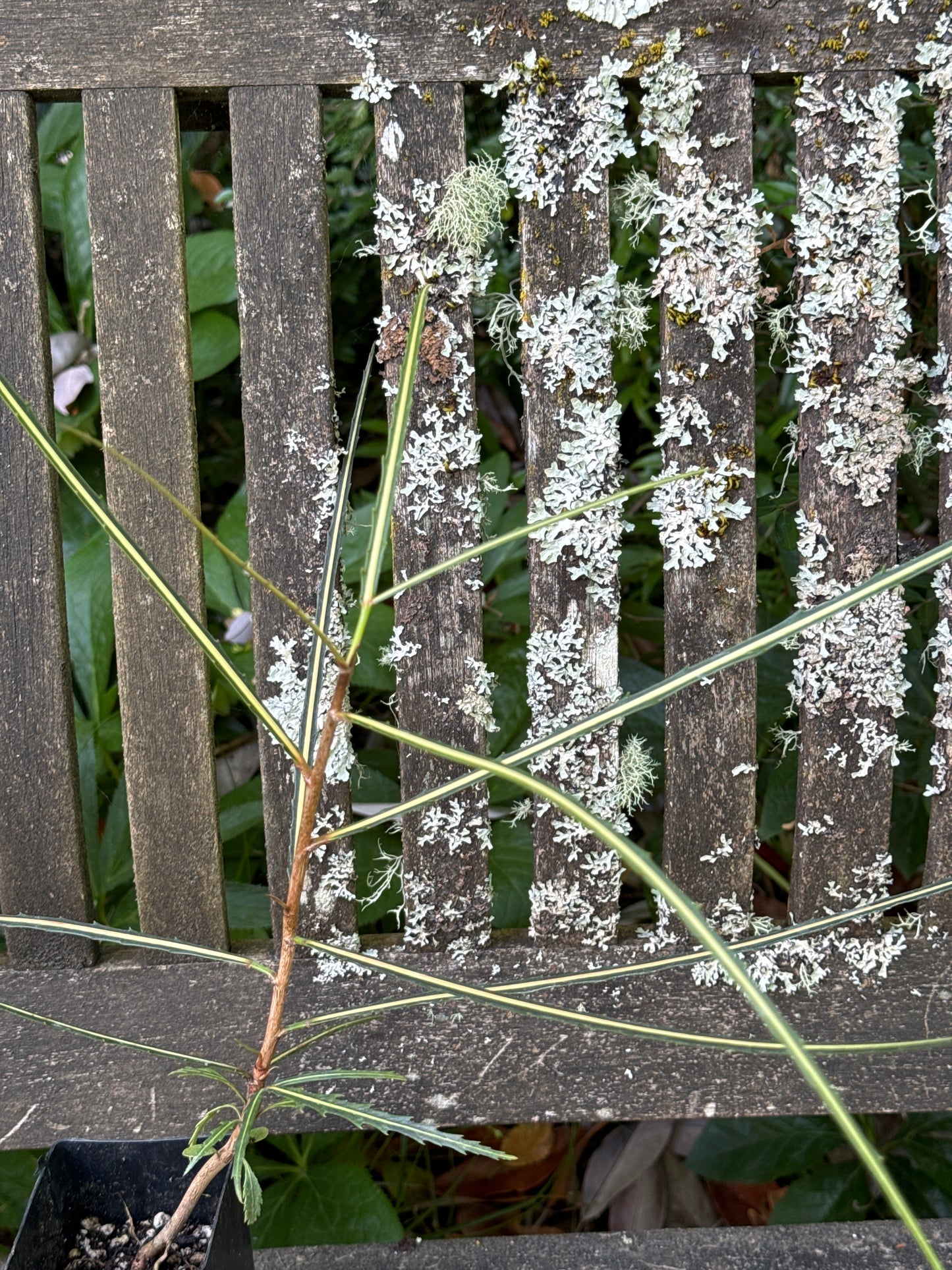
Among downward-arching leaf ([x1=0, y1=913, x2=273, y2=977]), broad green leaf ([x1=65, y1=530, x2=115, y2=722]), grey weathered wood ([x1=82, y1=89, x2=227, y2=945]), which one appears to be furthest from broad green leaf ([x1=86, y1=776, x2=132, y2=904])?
downward-arching leaf ([x1=0, y1=913, x2=273, y2=977])

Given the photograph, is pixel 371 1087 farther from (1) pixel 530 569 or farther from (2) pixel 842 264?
(2) pixel 842 264

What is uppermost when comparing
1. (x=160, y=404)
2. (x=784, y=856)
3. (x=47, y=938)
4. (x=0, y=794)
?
(x=160, y=404)

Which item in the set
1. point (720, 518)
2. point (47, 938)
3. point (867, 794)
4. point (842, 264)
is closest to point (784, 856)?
point (867, 794)

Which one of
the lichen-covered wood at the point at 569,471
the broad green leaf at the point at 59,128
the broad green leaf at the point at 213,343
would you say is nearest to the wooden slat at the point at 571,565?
the lichen-covered wood at the point at 569,471

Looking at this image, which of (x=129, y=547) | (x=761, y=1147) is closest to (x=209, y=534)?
(x=129, y=547)

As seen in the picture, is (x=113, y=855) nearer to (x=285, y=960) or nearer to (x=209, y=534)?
(x=285, y=960)

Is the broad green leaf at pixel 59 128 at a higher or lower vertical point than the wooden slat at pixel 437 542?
higher

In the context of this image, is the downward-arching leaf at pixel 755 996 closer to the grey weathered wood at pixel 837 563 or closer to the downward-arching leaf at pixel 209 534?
the downward-arching leaf at pixel 209 534
